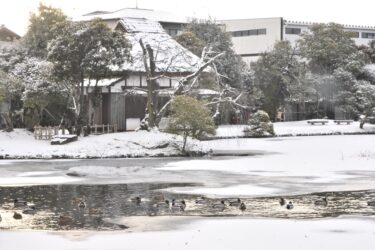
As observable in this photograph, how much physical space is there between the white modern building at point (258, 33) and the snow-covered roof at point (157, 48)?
25871mm

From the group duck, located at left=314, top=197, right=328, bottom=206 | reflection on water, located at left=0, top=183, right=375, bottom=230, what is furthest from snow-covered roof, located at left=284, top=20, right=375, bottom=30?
duck, located at left=314, top=197, right=328, bottom=206

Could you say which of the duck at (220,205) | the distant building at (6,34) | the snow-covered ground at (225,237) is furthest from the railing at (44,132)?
the distant building at (6,34)

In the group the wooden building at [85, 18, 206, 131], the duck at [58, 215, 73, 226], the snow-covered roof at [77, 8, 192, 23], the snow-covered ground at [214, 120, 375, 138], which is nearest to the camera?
the duck at [58, 215, 73, 226]

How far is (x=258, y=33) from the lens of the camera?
238 feet

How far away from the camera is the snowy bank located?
101 feet

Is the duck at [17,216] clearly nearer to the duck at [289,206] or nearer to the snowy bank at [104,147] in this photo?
the duck at [289,206]

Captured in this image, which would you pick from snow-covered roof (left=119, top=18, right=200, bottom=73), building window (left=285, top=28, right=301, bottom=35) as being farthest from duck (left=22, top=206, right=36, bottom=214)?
building window (left=285, top=28, right=301, bottom=35)

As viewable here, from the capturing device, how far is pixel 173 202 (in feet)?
53.8

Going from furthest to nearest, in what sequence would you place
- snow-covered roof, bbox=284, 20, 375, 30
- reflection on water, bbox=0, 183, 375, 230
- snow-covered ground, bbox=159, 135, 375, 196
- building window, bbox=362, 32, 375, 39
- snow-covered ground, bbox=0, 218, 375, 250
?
building window, bbox=362, 32, 375, 39, snow-covered roof, bbox=284, 20, 375, 30, snow-covered ground, bbox=159, 135, 375, 196, reflection on water, bbox=0, 183, 375, 230, snow-covered ground, bbox=0, 218, 375, 250

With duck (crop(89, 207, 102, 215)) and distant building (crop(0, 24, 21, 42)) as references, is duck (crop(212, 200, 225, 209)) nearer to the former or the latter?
duck (crop(89, 207, 102, 215))

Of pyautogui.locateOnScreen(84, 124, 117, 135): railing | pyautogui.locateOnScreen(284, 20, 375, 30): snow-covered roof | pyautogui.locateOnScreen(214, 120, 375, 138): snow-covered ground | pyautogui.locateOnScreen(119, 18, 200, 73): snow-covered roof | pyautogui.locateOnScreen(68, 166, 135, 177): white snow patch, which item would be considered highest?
pyautogui.locateOnScreen(284, 20, 375, 30): snow-covered roof

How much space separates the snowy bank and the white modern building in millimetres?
39434

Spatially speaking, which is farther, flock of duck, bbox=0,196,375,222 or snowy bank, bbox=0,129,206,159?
snowy bank, bbox=0,129,206,159

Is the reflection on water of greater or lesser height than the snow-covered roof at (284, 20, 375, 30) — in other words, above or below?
below
